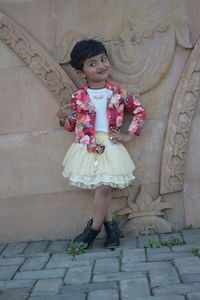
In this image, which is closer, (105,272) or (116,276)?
(116,276)

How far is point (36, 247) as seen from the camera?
14.0 ft

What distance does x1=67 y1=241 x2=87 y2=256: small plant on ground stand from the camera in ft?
12.9

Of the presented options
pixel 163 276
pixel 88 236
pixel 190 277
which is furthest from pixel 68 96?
pixel 190 277

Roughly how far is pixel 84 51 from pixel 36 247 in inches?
67.5

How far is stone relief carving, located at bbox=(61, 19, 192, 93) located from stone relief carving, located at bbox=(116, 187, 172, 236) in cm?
96

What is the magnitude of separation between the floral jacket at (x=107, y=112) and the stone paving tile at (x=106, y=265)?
38.4 inches

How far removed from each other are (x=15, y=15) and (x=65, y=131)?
1.13 m

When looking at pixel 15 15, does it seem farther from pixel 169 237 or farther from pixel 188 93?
pixel 169 237

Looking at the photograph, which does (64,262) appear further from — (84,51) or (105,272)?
(84,51)

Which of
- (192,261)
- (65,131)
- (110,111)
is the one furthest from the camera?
(65,131)

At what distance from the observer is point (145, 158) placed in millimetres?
4375

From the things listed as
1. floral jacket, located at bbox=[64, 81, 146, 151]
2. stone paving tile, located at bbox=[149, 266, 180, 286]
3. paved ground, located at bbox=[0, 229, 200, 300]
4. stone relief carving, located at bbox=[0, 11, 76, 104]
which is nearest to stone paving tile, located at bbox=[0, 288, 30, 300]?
paved ground, located at bbox=[0, 229, 200, 300]

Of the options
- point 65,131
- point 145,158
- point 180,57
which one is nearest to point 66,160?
point 65,131

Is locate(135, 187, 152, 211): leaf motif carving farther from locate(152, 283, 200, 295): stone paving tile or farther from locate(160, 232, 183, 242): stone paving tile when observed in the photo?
locate(152, 283, 200, 295): stone paving tile
